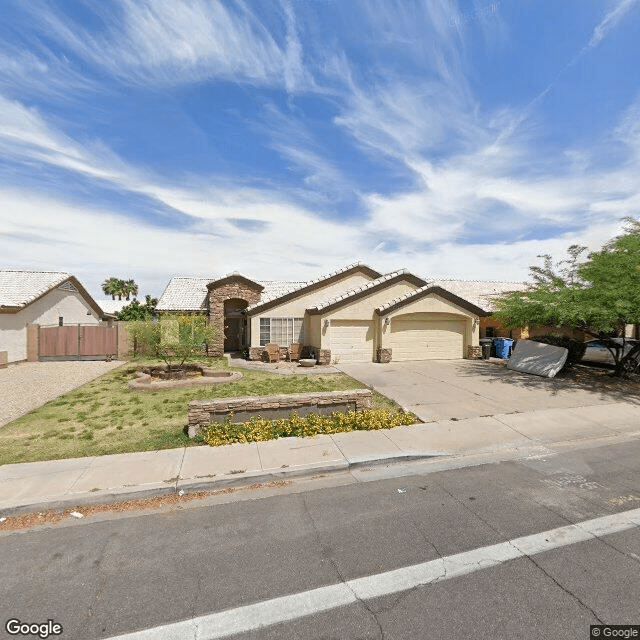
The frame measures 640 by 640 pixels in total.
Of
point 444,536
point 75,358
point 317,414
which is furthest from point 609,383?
point 75,358

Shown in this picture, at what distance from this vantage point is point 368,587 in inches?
142

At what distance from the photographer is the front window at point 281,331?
20.8 m

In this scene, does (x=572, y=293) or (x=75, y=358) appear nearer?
(x=572, y=293)

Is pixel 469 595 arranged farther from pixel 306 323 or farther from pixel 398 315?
pixel 306 323

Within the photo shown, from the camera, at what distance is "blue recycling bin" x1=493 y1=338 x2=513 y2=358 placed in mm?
21312

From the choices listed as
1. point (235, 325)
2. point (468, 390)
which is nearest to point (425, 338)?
point (468, 390)

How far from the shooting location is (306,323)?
2128cm

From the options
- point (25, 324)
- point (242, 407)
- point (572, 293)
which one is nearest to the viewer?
point (242, 407)

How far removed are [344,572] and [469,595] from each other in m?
1.29

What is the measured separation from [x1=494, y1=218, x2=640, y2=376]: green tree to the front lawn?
7822 mm

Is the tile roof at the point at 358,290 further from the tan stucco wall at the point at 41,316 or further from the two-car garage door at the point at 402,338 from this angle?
the tan stucco wall at the point at 41,316

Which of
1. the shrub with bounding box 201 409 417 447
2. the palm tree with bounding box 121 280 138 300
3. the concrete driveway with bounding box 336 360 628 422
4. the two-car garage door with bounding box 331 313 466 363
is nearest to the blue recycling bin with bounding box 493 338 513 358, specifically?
the two-car garage door with bounding box 331 313 466 363

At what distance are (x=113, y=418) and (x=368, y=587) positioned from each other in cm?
823

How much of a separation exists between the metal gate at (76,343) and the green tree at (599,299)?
69.6ft
